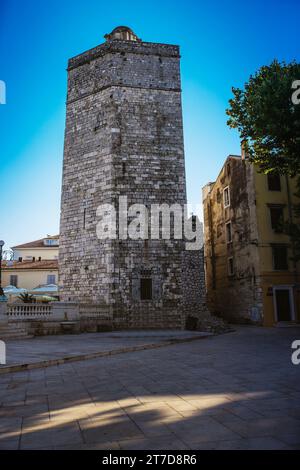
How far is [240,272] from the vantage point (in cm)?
2439

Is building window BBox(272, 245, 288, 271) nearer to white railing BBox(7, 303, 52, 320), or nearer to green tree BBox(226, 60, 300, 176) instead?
green tree BBox(226, 60, 300, 176)

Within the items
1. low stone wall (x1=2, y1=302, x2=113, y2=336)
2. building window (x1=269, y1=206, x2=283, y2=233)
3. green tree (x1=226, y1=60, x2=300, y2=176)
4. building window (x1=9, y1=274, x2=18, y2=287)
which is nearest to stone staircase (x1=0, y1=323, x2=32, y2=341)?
low stone wall (x1=2, y1=302, x2=113, y2=336)

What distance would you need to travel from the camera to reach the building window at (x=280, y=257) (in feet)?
73.5

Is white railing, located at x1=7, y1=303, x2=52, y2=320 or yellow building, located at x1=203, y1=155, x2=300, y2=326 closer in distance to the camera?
white railing, located at x1=7, y1=303, x2=52, y2=320

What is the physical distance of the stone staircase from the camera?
44.4 ft

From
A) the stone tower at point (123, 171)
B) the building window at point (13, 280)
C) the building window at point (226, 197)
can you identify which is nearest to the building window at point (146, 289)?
the stone tower at point (123, 171)

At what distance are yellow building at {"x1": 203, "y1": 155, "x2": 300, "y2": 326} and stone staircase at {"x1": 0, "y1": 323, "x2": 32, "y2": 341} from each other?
14513mm

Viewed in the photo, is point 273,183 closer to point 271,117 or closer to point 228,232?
point 228,232

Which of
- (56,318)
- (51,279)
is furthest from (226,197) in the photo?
(51,279)

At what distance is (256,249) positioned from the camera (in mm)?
22297

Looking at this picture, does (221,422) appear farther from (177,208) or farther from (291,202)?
(291,202)

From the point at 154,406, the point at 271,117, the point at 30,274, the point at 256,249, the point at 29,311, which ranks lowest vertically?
the point at 154,406

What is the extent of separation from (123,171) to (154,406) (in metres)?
16.4

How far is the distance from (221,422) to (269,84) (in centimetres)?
1305
